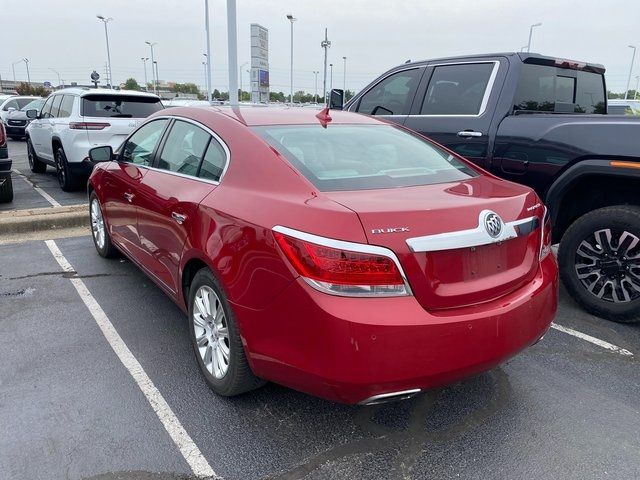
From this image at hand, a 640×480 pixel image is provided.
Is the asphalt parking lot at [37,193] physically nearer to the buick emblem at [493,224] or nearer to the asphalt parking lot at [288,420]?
the asphalt parking lot at [288,420]

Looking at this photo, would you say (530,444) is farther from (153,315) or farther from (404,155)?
(153,315)

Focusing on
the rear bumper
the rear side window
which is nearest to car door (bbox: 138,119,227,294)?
the rear bumper

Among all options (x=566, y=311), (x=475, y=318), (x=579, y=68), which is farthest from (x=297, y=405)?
(x=579, y=68)

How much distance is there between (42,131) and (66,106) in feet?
4.14

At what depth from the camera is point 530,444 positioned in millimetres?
2615

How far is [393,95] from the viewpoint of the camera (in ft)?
18.4

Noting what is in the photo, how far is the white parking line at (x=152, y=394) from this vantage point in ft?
8.09

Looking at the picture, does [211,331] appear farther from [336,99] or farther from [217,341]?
[336,99]

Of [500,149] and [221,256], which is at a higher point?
[500,149]

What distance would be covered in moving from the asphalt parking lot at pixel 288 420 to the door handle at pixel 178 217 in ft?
3.07

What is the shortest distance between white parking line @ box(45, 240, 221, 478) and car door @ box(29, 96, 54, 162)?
603cm

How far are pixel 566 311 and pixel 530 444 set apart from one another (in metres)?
1.94

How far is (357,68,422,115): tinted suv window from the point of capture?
539 centimetres

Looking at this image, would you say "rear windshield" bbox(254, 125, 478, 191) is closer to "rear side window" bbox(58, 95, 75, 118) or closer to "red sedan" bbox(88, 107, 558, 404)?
"red sedan" bbox(88, 107, 558, 404)
